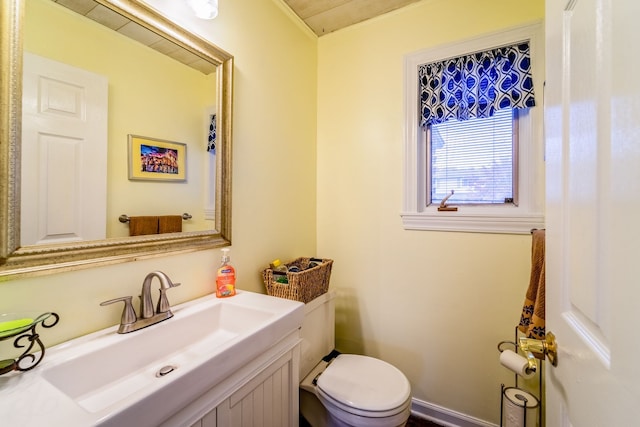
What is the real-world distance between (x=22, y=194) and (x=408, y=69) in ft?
6.01

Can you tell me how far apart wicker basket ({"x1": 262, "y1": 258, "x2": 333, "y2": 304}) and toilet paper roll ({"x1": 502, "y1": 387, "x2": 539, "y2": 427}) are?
1001mm

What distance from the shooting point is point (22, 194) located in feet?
2.43

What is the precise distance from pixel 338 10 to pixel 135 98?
135cm

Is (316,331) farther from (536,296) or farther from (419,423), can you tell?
(536,296)

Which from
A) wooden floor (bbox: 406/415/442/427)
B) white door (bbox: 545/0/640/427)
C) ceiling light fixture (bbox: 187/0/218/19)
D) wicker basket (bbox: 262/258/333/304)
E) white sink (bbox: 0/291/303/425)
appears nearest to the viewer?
white door (bbox: 545/0/640/427)

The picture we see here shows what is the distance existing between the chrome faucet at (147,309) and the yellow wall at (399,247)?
116cm

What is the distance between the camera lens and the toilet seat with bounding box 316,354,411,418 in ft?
3.65

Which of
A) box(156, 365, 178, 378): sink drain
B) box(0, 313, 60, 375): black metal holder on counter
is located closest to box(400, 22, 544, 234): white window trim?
box(156, 365, 178, 378): sink drain

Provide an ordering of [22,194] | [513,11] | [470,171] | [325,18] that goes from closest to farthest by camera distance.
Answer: [22,194] < [513,11] < [470,171] < [325,18]

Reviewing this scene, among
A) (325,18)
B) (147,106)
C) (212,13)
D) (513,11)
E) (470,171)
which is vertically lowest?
(470,171)

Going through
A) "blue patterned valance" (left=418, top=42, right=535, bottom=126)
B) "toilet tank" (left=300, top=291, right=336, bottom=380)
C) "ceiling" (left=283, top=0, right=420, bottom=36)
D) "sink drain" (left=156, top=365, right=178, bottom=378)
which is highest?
"ceiling" (left=283, top=0, right=420, bottom=36)

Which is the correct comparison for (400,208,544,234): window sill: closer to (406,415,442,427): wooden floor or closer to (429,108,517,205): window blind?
(429,108,517,205): window blind

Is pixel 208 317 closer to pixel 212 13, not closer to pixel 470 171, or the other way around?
pixel 212 13

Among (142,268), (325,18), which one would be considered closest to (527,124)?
(325,18)
